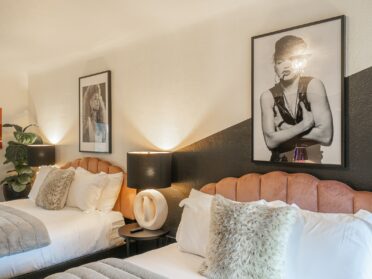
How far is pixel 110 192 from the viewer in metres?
3.32

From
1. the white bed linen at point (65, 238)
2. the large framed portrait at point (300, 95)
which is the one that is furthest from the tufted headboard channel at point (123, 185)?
the large framed portrait at point (300, 95)

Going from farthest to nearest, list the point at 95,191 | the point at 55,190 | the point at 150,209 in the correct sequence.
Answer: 1. the point at 55,190
2. the point at 95,191
3. the point at 150,209

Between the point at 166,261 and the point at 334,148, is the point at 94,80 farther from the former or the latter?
the point at 334,148

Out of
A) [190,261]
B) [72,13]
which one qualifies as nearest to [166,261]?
[190,261]

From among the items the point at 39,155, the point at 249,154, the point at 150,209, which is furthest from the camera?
the point at 39,155

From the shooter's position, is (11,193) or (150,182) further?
(11,193)

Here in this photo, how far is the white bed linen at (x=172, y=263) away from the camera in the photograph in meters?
1.92

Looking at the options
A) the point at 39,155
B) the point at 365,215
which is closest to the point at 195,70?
the point at 365,215

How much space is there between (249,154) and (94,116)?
2199 millimetres

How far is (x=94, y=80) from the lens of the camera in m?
3.88

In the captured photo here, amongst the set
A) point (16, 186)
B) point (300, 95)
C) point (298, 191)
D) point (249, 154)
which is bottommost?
point (16, 186)

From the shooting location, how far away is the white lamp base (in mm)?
2871

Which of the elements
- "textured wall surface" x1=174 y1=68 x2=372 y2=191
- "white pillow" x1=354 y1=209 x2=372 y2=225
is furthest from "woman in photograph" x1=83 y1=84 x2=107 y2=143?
"white pillow" x1=354 y1=209 x2=372 y2=225

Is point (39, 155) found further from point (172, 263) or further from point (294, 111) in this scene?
point (294, 111)
